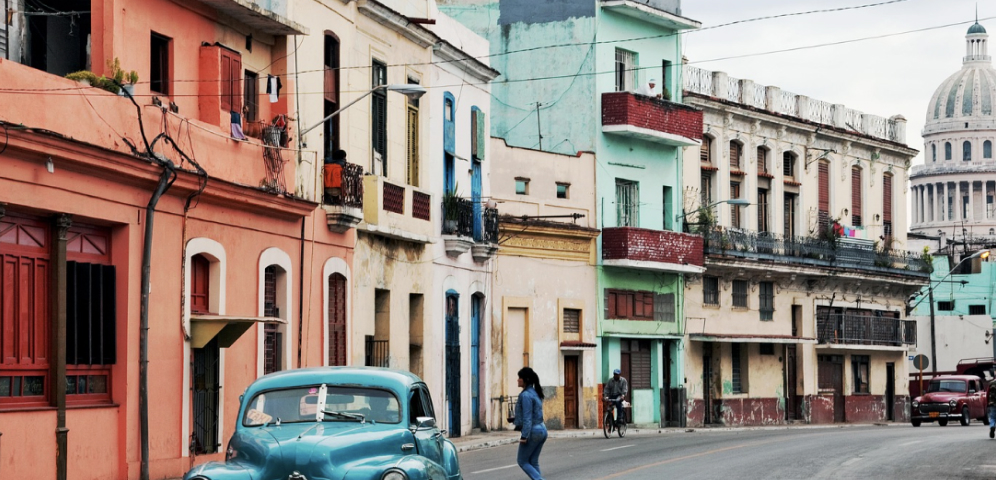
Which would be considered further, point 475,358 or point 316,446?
point 475,358

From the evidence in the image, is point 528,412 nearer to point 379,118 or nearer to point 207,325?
point 207,325

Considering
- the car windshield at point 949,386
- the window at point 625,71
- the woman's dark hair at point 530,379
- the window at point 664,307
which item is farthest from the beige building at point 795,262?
the woman's dark hair at point 530,379

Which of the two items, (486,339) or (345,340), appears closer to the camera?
(345,340)

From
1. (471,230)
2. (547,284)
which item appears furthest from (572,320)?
(471,230)

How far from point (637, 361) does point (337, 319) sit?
1902 centimetres

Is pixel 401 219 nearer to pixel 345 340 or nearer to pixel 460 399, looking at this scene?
pixel 345 340

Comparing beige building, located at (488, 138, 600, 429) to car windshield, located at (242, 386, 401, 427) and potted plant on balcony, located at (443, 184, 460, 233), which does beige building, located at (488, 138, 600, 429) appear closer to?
potted plant on balcony, located at (443, 184, 460, 233)

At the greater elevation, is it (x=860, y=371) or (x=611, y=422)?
(x=860, y=371)

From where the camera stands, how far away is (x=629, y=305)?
47.7 metres

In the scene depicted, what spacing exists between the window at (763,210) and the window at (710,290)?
3.99 meters

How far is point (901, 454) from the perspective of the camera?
27531 millimetres

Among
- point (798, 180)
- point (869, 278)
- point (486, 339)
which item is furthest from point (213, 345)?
point (869, 278)

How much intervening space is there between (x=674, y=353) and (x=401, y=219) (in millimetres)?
18525

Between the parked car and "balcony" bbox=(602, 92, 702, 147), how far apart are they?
11942 mm
